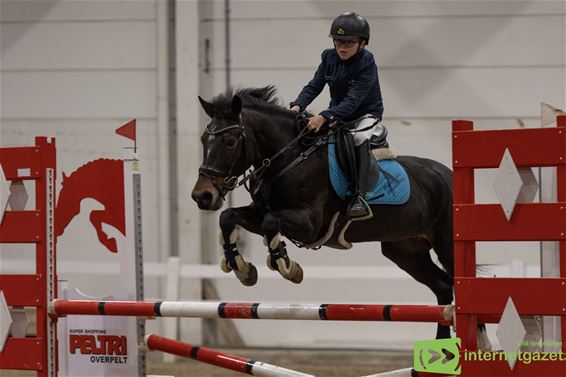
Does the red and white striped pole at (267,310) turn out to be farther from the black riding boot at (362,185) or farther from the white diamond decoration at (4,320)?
the black riding boot at (362,185)

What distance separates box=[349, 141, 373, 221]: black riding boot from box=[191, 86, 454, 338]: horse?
99 mm

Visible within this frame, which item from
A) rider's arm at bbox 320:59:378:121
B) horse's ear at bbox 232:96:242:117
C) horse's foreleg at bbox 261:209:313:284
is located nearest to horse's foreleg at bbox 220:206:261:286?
horse's foreleg at bbox 261:209:313:284

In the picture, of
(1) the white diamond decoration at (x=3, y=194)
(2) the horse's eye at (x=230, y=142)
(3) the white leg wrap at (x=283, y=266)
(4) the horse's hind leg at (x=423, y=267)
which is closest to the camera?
(3) the white leg wrap at (x=283, y=266)

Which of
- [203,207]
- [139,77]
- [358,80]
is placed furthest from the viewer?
[139,77]

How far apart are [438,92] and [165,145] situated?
2.49m

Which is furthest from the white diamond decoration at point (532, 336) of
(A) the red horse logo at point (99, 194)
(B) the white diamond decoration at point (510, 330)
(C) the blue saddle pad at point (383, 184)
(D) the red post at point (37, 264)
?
(D) the red post at point (37, 264)

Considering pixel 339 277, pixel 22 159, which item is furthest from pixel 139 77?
pixel 22 159

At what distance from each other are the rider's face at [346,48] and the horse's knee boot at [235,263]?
1.10 metres

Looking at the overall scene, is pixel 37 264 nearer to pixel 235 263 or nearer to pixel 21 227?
pixel 21 227

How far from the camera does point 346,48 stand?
15.6ft

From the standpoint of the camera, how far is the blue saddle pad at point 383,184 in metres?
4.75

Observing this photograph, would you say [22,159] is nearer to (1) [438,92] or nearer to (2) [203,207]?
(2) [203,207]

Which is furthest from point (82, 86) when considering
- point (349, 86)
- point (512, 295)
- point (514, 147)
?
point (512, 295)

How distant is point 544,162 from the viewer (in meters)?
3.77
